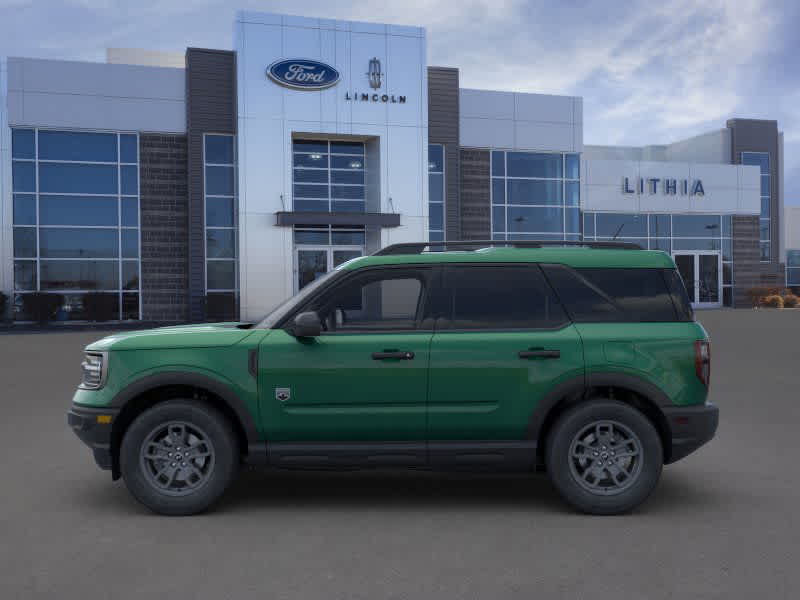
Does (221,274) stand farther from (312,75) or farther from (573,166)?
(573,166)

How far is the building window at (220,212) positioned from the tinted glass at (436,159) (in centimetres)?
794

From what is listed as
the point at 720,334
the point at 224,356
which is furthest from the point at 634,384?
the point at 720,334

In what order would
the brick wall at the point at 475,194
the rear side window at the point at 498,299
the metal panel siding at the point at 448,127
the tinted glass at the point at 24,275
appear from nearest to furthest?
1. the rear side window at the point at 498,299
2. the tinted glass at the point at 24,275
3. the metal panel siding at the point at 448,127
4. the brick wall at the point at 475,194

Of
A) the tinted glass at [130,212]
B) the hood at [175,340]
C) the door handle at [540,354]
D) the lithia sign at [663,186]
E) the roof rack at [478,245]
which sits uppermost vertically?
the lithia sign at [663,186]

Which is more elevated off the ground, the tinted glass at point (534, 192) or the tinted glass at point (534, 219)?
the tinted glass at point (534, 192)

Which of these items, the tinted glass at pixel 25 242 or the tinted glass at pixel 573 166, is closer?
the tinted glass at pixel 25 242

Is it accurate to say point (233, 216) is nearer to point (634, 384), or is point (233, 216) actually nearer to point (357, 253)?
point (357, 253)

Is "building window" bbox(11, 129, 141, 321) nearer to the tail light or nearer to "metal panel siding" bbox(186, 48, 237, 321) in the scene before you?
"metal panel siding" bbox(186, 48, 237, 321)

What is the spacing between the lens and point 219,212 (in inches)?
1201

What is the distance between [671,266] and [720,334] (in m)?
18.9

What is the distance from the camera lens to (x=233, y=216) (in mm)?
30688

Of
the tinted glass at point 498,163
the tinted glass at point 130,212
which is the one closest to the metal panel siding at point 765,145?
the tinted glass at point 498,163

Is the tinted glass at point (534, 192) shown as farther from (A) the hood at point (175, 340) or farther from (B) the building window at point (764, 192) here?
(A) the hood at point (175, 340)

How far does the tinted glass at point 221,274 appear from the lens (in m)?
30.5
